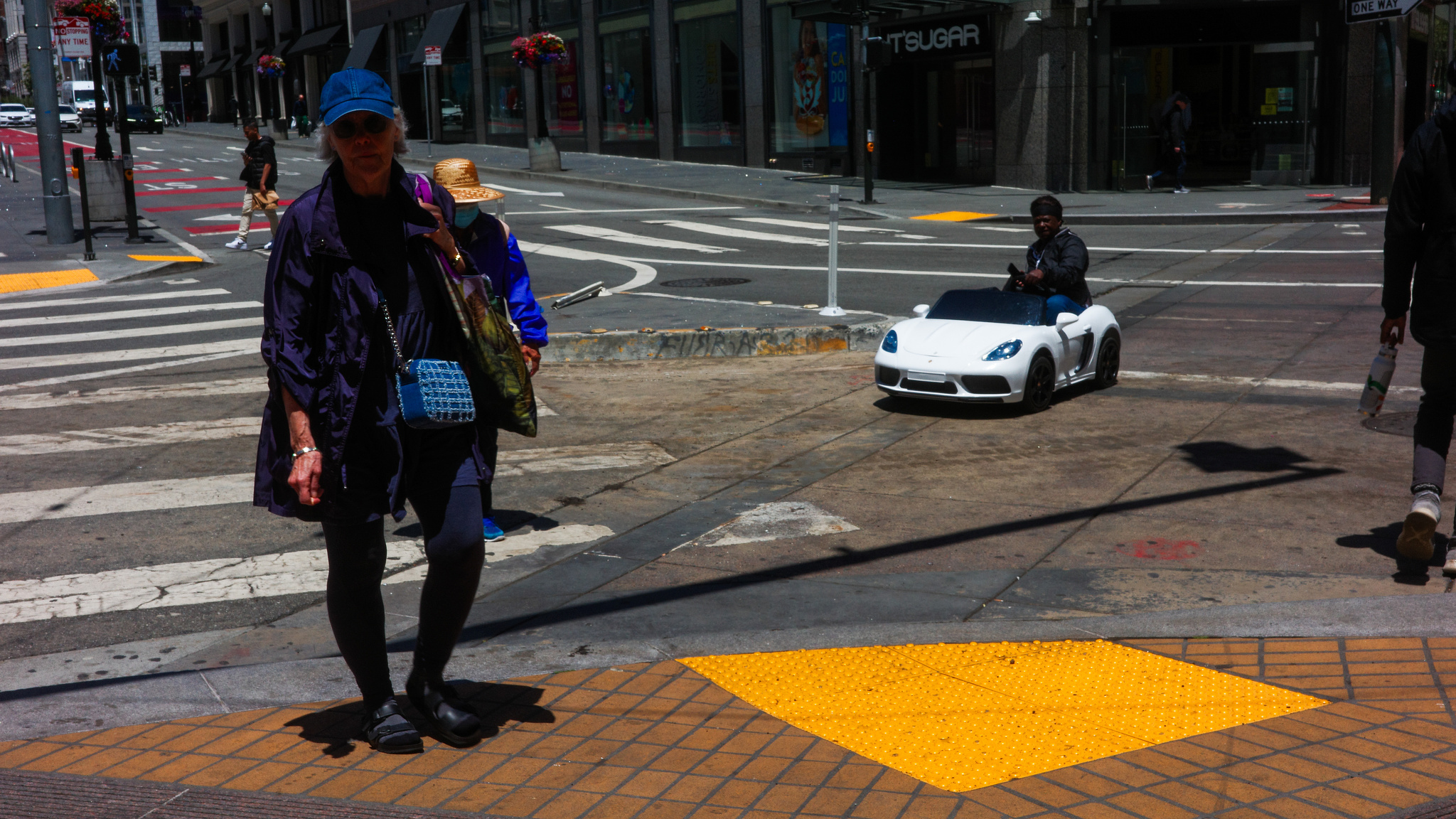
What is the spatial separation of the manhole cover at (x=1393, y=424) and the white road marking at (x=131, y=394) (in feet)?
24.8

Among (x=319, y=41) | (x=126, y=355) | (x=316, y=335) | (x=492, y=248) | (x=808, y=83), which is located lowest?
(x=126, y=355)

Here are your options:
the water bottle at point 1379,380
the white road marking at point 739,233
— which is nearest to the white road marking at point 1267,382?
the water bottle at point 1379,380

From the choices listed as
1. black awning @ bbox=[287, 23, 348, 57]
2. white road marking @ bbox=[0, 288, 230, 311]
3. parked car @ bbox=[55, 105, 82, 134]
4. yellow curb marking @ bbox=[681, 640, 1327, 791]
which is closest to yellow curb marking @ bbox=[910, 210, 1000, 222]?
white road marking @ bbox=[0, 288, 230, 311]

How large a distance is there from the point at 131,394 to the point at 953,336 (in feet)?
20.3

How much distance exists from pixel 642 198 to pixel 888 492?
22695 millimetres

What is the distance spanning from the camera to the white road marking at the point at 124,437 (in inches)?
315

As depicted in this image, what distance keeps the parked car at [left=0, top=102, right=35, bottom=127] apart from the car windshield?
69.8m

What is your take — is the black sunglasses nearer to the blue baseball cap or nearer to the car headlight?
the blue baseball cap

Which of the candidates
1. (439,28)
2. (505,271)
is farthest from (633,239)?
(439,28)

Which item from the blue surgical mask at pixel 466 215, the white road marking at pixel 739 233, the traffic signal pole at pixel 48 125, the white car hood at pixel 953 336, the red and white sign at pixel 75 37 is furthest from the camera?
the white road marking at pixel 739 233

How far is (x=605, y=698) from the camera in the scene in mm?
4012

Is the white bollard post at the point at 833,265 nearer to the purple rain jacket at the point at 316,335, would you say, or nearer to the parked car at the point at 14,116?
the purple rain jacket at the point at 316,335

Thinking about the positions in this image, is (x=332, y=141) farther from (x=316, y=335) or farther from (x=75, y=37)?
(x=75, y=37)

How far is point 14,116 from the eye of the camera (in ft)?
220
